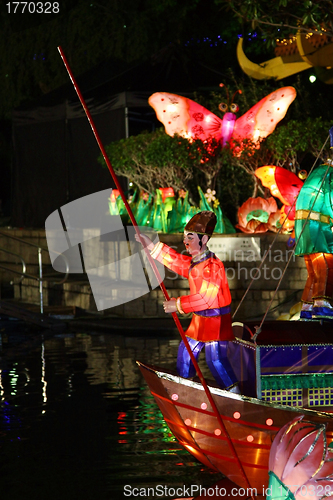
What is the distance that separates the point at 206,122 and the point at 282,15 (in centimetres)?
413

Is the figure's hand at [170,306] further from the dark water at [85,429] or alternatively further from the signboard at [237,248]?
the signboard at [237,248]

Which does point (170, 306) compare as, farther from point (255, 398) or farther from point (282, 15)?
point (282, 15)

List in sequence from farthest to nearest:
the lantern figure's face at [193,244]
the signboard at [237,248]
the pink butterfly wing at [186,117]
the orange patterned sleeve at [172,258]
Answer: the pink butterfly wing at [186,117]
the signboard at [237,248]
the orange patterned sleeve at [172,258]
the lantern figure's face at [193,244]

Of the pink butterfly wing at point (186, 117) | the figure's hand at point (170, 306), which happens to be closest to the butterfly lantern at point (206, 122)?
the pink butterfly wing at point (186, 117)

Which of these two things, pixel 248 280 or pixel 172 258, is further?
pixel 248 280

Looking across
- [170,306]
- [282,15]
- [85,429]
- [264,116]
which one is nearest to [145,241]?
[170,306]

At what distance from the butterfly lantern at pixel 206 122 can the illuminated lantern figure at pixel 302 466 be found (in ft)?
36.9

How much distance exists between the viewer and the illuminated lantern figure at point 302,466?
3.26 m

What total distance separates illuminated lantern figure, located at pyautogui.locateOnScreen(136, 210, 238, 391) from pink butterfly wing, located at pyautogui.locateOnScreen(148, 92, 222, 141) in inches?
377

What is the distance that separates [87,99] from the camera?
18.4 meters

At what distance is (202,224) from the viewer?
5391mm

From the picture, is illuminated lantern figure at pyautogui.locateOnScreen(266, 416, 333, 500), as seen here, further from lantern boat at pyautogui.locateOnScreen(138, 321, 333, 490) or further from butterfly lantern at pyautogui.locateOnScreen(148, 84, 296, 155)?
butterfly lantern at pyautogui.locateOnScreen(148, 84, 296, 155)

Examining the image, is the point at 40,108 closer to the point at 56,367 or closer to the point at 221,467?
the point at 56,367

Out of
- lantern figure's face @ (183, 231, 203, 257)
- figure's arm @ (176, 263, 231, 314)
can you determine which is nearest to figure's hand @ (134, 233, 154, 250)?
lantern figure's face @ (183, 231, 203, 257)
